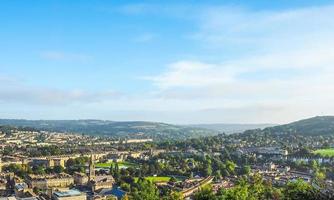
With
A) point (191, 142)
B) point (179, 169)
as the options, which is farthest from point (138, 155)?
point (179, 169)

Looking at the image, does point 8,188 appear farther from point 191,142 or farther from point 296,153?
point 191,142

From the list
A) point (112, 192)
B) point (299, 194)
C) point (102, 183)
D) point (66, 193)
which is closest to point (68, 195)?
point (66, 193)

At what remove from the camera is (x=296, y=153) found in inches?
3374

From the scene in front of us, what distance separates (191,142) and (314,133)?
1519 inches

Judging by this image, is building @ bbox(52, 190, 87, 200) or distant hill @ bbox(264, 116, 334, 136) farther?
distant hill @ bbox(264, 116, 334, 136)

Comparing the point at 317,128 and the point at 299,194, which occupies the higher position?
the point at 317,128

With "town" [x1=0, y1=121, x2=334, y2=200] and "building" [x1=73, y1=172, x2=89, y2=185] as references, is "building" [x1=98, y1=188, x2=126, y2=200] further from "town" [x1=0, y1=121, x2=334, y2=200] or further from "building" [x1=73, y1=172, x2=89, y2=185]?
"building" [x1=73, y1=172, x2=89, y2=185]

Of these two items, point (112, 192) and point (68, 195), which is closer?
point (68, 195)

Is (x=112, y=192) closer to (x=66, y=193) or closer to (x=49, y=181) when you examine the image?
(x=66, y=193)

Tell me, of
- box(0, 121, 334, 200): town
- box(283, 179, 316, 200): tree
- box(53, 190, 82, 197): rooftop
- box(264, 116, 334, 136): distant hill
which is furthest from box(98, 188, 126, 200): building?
box(264, 116, 334, 136): distant hill

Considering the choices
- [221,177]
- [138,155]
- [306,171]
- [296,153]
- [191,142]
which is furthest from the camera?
[191,142]

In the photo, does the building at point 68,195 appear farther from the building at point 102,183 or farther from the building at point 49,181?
the building at point 49,181

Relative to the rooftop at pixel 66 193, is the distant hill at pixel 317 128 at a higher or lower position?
higher

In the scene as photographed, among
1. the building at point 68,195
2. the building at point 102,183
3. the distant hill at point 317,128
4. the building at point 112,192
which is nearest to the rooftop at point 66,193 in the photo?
the building at point 68,195
